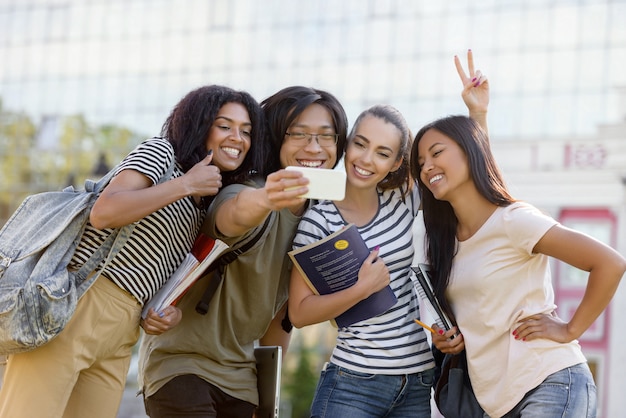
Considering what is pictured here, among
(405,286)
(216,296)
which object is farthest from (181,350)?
(405,286)

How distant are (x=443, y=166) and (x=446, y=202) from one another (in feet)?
0.75

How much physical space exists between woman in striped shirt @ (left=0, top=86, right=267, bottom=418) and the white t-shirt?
3.48 feet

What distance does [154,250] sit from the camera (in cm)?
380

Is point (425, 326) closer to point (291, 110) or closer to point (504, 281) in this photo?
point (504, 281)

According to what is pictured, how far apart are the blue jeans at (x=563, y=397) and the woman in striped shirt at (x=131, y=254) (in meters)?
1.41

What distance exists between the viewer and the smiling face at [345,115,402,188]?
4199 mm

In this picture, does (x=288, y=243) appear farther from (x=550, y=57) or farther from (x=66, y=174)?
(x=66, y=174)

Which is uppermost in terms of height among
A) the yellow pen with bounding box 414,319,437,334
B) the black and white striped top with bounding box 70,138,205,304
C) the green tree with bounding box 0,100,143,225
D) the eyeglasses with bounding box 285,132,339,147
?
the eyeglasses with bounding box 285,132,339,147

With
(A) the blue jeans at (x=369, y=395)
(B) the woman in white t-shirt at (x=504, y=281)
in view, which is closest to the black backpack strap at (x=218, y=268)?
(A) the blue jeans at (x=369, y=395)

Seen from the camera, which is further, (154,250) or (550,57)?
(550,57)

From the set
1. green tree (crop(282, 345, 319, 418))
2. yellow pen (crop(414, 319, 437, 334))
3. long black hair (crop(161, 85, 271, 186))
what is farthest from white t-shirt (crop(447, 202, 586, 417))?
green tree (crop(282, 345, 319, 418))

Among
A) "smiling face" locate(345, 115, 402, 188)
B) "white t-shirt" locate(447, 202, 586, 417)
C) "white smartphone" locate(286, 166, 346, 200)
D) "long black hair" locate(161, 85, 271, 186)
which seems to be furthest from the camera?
"smiling face" locate(345, 115, 402, 188)

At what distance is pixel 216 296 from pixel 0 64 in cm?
3924

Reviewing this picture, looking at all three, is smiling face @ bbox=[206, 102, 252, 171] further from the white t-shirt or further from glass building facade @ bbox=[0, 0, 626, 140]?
glass building facade @ bbox=[0, 0, 626, 140]
